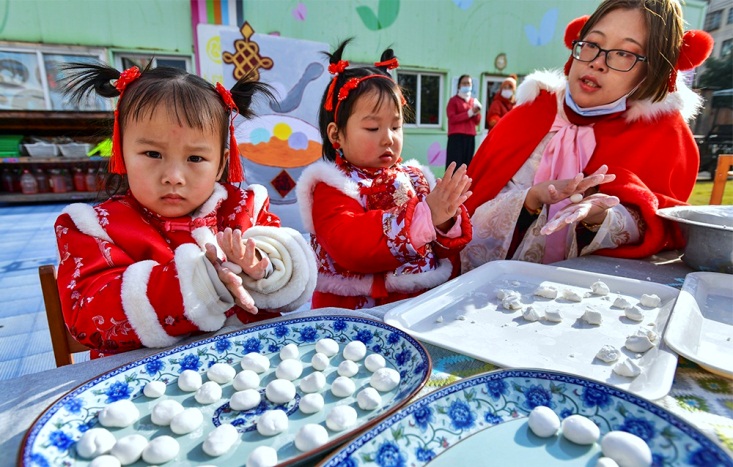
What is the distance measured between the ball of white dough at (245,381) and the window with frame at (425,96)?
6.76 metres

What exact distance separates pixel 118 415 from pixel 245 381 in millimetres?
166

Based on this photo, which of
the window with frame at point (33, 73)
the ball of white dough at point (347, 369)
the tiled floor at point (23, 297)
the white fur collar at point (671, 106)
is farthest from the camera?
the window with frame at point (33, 73)

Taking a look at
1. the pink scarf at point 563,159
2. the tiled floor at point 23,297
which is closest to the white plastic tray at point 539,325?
the pink scarf at point 563,159

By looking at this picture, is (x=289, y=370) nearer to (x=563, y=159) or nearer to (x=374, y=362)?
(x=374, y=362)

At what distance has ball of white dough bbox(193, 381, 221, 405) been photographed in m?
0.61

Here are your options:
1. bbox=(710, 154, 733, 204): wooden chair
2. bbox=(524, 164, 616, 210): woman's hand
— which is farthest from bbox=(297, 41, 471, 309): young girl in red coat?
bbox=(710, 154, 733, 204): wooden chair

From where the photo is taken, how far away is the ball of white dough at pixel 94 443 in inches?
19.4

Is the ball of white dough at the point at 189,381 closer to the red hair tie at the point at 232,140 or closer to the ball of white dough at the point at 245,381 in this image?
the ball of white dough at the point at 245,381

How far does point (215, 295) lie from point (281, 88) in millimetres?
3696

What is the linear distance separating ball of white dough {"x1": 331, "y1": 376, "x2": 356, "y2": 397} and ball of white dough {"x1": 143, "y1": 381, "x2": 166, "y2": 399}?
246mm

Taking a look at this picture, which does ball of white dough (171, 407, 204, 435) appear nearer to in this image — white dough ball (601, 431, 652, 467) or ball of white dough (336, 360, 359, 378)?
ball of white dough (336, 360, 359, 378)

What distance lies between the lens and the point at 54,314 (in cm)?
94

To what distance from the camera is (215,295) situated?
2.66ft

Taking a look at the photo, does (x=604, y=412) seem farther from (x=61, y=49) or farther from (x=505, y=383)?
(x=61, y=49)
